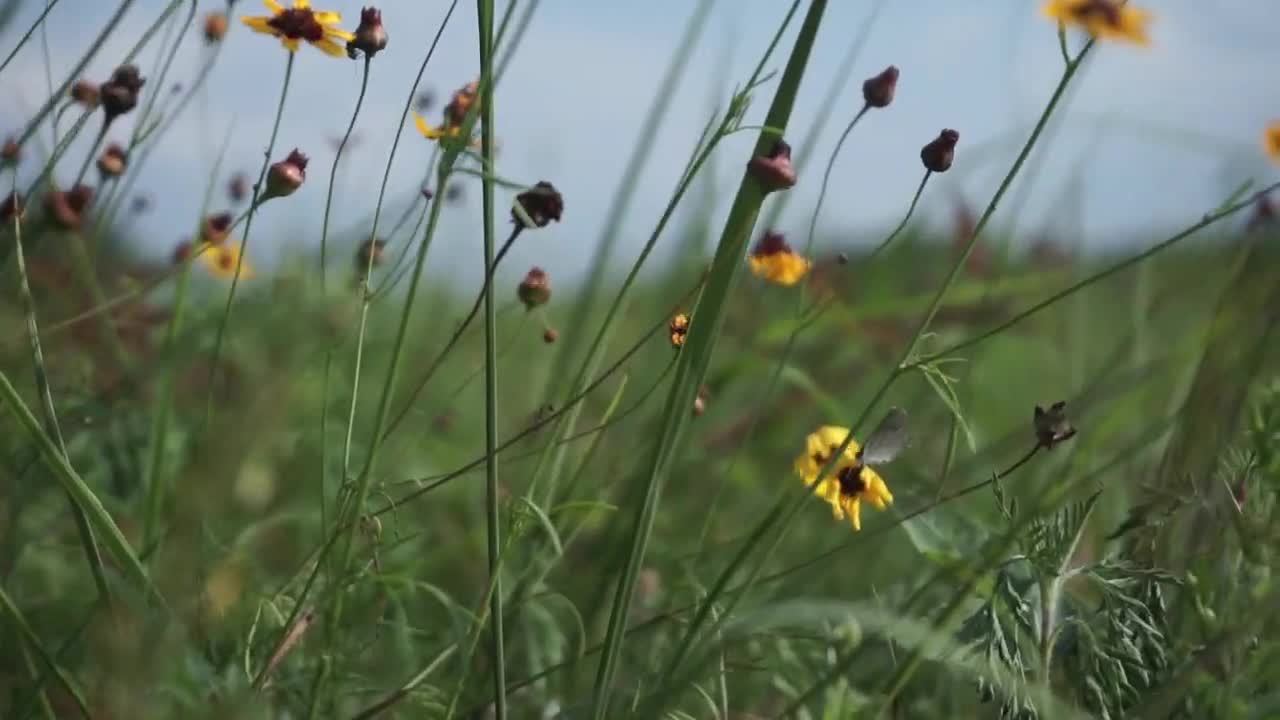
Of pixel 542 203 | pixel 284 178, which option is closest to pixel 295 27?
pixel 284 178

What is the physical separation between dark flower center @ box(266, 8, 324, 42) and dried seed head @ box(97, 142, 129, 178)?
10.9 inches

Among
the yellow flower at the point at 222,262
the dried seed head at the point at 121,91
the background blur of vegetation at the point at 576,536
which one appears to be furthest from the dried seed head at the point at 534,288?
the yellow flower at the point at 222,262

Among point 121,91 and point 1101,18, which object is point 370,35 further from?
point 1101,18

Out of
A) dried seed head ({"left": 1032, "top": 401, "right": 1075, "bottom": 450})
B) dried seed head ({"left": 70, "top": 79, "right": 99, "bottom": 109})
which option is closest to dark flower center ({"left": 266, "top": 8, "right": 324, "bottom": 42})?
dried seed head ({"left": 70, "top": 79, "right": 99, "bottom": 109})

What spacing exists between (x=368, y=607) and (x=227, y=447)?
0.74 m

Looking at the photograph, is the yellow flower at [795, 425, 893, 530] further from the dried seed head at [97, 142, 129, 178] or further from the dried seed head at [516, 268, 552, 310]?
the dried seed head at [97, 142, 129, 178]

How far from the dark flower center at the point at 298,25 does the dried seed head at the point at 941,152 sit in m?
0.41

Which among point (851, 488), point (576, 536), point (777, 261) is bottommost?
point (576, 536)

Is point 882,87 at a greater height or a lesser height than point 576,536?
greater

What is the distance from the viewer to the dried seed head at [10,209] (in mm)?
873

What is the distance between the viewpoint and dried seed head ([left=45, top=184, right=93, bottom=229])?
0.96 m

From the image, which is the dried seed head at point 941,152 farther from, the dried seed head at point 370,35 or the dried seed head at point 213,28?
the dried seed head at point 213,28

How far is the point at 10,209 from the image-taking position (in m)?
0.91

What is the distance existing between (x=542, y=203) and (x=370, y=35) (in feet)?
0.58
